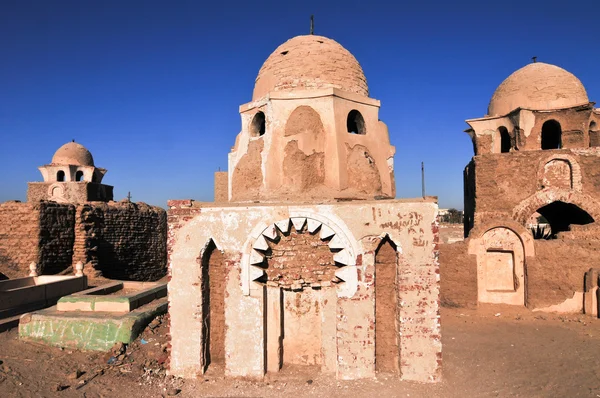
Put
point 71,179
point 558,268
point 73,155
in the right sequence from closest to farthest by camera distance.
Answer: point 558,268
point 71,179
point 73,155

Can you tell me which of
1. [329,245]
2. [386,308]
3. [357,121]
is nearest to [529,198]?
[357,121]

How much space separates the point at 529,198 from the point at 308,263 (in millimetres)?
11107

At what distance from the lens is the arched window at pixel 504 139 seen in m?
17.1

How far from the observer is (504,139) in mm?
17656

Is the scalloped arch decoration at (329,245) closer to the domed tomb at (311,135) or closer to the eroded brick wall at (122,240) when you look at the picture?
the domed tomb at (311,135)

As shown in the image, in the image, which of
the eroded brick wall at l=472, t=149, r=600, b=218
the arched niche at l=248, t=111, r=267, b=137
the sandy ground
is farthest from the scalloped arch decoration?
the eroded brick wall at l=472, t=149, r=600, b=218

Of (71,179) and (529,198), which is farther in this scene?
(71,179)

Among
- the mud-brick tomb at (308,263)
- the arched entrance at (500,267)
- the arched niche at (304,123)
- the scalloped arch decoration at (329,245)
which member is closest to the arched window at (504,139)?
the arched entrance at (500,267)

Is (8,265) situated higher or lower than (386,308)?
lower

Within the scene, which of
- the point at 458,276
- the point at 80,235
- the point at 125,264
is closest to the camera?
the point at 458,276

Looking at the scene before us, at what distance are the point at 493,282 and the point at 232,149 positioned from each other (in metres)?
9.46

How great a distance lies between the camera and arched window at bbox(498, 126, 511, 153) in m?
17.1

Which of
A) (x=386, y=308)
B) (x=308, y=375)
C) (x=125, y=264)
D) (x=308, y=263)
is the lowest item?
(x=308, y=375)

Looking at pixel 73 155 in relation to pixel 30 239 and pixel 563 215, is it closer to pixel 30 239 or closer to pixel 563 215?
pixel 30 239
